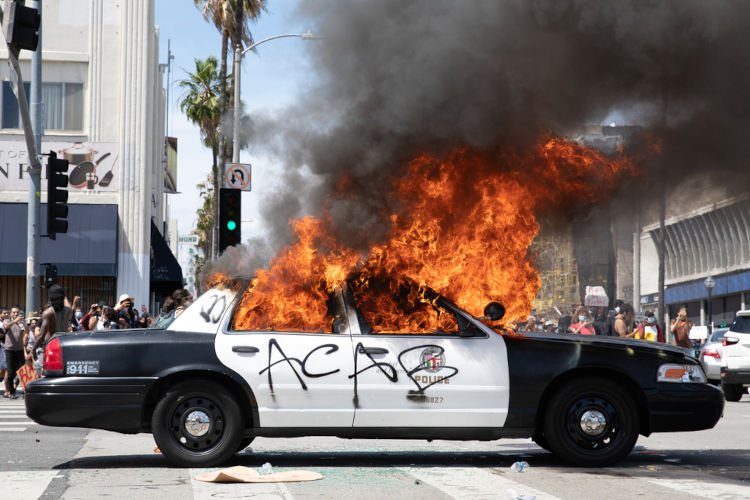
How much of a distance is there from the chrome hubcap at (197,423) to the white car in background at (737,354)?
494 inches

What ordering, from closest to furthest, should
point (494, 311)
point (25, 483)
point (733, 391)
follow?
point (25, 483) → point (494, 311) → point (733, 391)

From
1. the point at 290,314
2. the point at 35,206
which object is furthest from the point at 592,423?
the point at 35,206

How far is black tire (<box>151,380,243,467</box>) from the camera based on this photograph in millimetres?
7988

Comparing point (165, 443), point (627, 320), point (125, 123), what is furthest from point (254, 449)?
point (125, 123)

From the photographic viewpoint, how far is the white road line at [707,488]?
22.5 feet

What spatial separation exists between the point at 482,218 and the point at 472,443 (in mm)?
2751

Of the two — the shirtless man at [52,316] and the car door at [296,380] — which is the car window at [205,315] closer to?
the car door at [296,380]

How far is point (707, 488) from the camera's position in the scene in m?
7.18

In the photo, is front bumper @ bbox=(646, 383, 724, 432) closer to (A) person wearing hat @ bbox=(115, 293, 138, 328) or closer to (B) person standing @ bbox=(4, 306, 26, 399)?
(B) person standing @ bbox=(4, 306, 26, 399)

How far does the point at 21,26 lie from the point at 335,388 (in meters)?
7.84

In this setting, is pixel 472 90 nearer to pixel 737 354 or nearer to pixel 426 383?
pixel 426 383

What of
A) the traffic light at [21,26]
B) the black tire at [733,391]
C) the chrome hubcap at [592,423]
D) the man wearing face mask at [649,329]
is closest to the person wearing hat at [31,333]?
the traffic light at [21,26]

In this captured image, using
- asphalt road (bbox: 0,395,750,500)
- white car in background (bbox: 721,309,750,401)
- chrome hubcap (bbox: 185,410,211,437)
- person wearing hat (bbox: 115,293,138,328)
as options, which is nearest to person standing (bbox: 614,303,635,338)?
white car in background (bbox: 721,309,750,401)

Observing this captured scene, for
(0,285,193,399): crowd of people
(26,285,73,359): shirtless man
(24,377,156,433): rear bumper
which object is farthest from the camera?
(26,285,73,359): shirtless man
